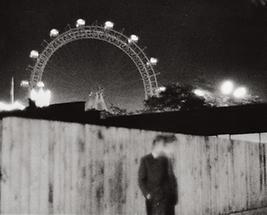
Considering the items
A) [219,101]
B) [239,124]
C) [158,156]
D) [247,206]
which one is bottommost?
[247,206]

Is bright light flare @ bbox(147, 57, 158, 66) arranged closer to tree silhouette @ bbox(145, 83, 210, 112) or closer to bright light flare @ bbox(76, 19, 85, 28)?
bright light flare @ bbox(76, 19, 85, 28)

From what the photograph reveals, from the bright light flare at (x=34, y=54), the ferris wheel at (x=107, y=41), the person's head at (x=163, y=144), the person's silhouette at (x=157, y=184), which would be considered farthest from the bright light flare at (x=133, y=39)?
the person's silhouette at (x=157, y=184)

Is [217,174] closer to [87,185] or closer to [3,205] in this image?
[87,185]

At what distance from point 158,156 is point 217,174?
3.53m

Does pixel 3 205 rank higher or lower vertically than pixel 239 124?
lower

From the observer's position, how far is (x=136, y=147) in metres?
8.84

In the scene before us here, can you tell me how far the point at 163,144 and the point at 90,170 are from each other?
2.18 m

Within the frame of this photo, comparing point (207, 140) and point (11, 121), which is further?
point (207, 140)

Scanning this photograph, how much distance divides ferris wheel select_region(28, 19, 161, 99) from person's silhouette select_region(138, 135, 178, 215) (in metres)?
28.8

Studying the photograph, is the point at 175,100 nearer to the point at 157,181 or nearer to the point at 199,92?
the point at 199,92


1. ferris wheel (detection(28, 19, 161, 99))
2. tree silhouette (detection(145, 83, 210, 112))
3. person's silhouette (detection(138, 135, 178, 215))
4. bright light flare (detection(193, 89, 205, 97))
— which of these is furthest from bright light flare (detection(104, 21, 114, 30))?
person's silhouette (detection(138, 135, 178, 215))

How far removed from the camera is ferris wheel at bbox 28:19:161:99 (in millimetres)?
37094

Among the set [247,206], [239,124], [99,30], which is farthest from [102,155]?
[99,30]

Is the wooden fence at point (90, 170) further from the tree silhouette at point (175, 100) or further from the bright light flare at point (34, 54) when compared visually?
the tree silhouette at point (175, 100)
